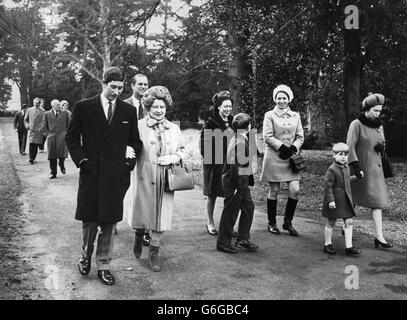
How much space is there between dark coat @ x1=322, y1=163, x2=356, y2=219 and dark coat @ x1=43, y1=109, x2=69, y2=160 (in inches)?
320

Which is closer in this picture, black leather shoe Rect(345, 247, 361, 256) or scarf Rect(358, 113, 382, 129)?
black leather shoe Rect(345, 247, 361, 256)

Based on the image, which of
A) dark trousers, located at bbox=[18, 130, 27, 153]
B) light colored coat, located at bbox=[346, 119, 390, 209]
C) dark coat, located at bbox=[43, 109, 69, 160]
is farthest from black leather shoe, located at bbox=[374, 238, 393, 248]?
dark trousers, located at bbox=[18, 130, 27, 153]

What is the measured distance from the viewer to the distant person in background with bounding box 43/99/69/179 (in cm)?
1259

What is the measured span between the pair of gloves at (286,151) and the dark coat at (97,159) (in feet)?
9.09

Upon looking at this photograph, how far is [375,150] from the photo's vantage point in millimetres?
6766

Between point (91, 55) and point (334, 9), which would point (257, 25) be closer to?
point (334, 9)

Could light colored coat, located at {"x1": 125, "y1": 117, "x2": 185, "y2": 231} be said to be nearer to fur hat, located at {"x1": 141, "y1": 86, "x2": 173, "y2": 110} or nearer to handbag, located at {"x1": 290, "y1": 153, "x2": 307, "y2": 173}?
fur hat, located at {"x1": 141, "y1": 86, "x2": 173, "y2": 110}

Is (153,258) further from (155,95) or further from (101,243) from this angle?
(155,95)

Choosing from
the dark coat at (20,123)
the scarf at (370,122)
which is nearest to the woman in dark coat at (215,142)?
the scarf at (370,122)

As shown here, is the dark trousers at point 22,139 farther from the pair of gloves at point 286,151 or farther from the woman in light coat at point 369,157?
the woman in light coat at point 369,157

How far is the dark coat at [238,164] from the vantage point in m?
6.32

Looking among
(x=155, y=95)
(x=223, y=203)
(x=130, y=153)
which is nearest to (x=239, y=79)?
(x=223, y=203)
